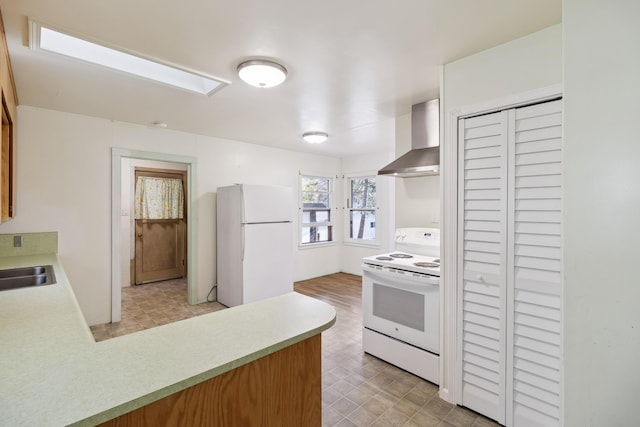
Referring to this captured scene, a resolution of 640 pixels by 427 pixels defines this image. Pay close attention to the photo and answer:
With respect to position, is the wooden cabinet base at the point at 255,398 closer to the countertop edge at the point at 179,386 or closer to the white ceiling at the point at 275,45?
the countertop edge at the point at 179,386

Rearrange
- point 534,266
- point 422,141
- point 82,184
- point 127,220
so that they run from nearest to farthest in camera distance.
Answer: point 534,266
point 422,141
point 82,184
point 127,220

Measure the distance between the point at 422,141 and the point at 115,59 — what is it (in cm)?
255

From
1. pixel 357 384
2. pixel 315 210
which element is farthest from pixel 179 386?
pixel 315 210

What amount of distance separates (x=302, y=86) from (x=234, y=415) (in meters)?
2.24

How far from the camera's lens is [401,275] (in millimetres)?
2418

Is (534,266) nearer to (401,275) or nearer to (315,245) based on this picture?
(401,275)

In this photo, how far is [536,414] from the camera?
1.70m

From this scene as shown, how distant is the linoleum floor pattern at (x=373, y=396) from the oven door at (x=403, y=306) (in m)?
0.30

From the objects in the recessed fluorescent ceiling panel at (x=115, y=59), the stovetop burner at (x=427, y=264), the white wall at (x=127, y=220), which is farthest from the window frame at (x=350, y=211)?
the white wall at (x=127, y=220)

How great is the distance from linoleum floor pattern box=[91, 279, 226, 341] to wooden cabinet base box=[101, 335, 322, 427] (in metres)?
2.79

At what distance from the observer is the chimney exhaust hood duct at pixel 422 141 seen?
8.46 ft

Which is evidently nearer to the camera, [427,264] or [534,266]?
[534,266]

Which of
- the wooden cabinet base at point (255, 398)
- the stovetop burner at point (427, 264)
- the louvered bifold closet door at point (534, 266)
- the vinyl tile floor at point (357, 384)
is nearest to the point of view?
the wooden cabinet base at point (255, 398)

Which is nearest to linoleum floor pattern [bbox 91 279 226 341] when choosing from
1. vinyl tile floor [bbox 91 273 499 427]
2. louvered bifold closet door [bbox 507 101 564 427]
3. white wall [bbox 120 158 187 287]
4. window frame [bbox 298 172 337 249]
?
vinyl tile floor [bbox 91 273 499 427]
